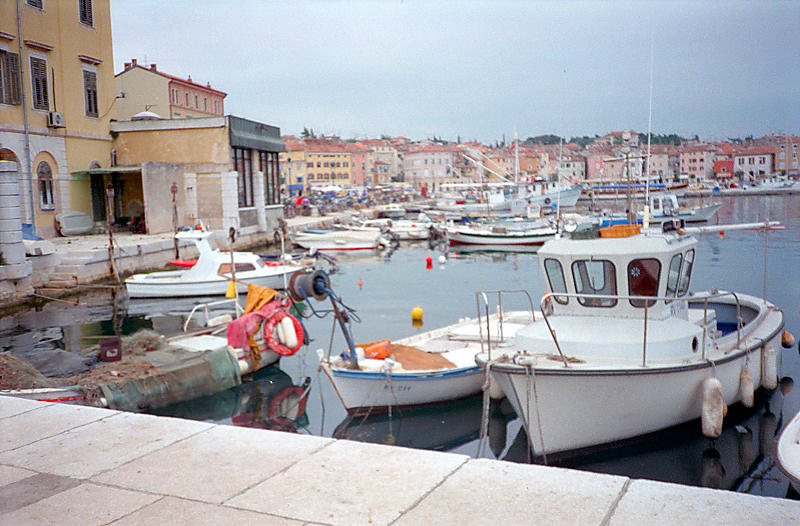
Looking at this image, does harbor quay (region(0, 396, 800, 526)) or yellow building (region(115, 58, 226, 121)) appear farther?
yellow building (region(115, 58, 226, 121))

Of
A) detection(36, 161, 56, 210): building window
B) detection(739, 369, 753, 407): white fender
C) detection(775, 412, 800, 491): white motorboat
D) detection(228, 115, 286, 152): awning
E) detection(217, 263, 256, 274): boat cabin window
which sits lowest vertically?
detection(739, 369, 753, 407): white fender

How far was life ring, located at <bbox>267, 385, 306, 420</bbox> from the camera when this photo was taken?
1165 cm

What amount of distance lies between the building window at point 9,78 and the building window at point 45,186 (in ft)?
10.1

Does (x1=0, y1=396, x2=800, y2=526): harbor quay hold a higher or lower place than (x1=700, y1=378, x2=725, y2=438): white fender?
higher

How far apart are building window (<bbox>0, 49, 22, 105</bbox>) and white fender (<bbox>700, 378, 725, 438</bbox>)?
27031 millimetres

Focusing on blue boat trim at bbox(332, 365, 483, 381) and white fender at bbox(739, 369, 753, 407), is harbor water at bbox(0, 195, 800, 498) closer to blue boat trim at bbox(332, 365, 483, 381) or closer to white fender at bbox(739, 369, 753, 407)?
white fender at bbox(739, 369, 753, 407)

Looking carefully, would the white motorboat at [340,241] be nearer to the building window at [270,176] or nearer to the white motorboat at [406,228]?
the building window at [270,176]

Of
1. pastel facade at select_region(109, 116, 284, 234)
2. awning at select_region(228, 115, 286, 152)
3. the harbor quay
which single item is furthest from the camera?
awning at select_region(228, 115, 286, 152)

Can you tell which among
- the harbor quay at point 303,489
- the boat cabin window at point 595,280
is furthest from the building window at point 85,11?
the harbor quay at point 303,489

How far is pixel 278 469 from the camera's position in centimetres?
334

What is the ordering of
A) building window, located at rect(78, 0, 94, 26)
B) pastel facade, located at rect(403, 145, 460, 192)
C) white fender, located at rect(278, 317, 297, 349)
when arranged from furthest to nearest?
pastel facade, located at rect(403, 145, 460, 192), building window, located at rect(78, 0, 94, 26), white fender, located at rect(278, 317, 297, 349)

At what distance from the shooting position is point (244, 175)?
124 ft

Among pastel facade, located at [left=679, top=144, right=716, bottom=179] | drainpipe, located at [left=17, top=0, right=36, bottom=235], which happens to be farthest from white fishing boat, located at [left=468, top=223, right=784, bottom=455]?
pastel facade, located at [left=679, top=144, right=716, bottom=179]

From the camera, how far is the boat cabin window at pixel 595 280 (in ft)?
31.6
